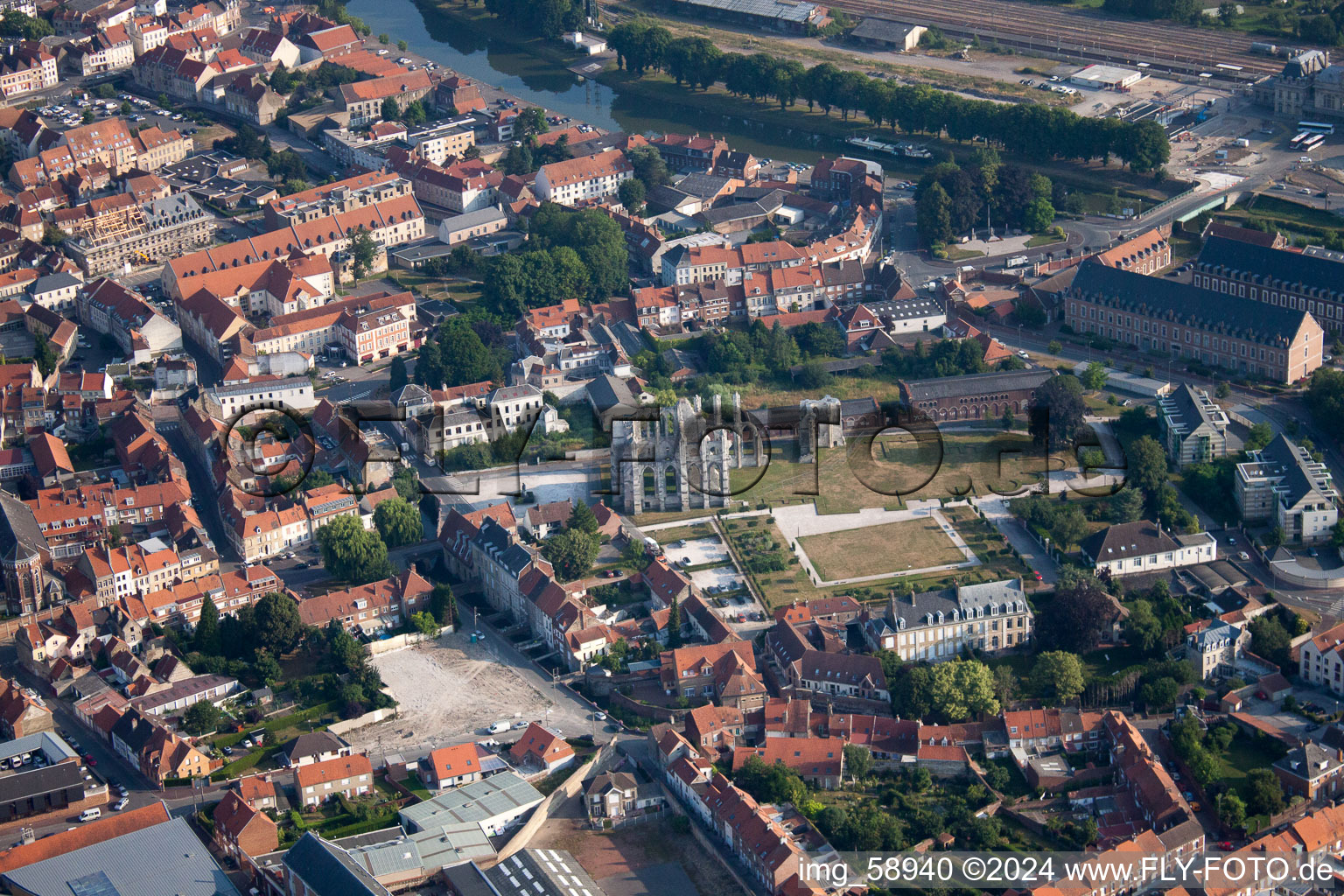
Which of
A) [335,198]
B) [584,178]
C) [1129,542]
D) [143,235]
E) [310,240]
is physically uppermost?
[584,178]

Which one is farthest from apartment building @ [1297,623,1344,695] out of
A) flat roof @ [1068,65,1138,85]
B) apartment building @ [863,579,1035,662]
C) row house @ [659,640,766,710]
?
flat roof @ [1068,65,1138,85]

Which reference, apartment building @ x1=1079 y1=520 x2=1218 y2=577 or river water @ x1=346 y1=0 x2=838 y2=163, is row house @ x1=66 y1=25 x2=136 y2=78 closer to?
river water @ x1=346 y1=0 x2=838 y2=163

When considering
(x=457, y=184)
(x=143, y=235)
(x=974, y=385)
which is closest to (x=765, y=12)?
(x=457, y=184)

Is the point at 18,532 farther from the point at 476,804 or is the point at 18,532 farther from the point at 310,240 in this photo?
the point at 310,240

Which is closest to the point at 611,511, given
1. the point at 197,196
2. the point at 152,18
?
the point at 197,196

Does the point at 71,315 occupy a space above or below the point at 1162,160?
below

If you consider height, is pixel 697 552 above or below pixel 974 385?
below

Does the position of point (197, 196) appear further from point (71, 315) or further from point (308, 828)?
point (308, 828)
